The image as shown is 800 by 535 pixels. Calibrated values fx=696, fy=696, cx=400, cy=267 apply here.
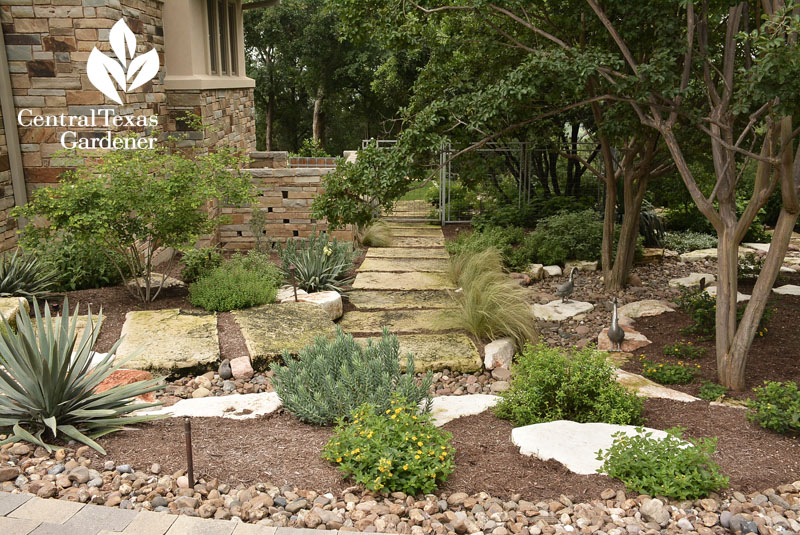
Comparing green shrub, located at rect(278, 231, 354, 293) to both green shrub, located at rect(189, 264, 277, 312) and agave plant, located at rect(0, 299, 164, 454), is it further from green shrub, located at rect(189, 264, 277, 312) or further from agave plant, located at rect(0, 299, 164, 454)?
agave plant, located at rect(0, 299, 164, 454)

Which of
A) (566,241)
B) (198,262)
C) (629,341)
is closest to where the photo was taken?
(629,341)

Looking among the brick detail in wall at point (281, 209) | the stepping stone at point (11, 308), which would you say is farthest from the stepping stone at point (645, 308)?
the stepping stone at point (11, 308)

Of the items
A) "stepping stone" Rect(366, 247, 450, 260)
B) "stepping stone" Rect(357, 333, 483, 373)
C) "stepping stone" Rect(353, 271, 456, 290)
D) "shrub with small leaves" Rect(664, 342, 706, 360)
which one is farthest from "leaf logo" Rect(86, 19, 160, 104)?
"shrub with small leaves" Rect(664, 342, 706, 360)

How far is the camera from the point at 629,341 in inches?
261

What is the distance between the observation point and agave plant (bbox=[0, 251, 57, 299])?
251 inches

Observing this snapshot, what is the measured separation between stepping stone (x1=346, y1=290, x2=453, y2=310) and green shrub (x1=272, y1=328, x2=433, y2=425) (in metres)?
3.04

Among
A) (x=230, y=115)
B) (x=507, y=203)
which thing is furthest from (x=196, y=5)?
(x=507, y=203)

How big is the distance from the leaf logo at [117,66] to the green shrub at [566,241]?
557 centimetres

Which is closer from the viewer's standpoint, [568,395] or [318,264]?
[568,395]

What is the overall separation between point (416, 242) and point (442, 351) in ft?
17.5

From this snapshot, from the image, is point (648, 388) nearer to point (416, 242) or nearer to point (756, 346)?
point (756, 346)

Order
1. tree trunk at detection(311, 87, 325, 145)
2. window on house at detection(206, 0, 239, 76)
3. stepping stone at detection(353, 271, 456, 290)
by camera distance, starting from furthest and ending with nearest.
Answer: tree trunk at detection(311, 87, 325, 145) → window on house at detection(206, 0, 239, 76) → stepping stone at detection(353, 271, 456, 290)

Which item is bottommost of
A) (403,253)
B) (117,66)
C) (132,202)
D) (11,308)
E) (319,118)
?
(403,253)

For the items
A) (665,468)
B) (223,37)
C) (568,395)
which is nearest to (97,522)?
(665,468)
